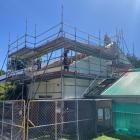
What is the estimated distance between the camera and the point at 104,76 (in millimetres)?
20156

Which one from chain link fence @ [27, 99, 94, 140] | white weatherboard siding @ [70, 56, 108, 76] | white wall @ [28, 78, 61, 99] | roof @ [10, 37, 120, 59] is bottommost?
chain link fence @ [27, 99, 94, 140]

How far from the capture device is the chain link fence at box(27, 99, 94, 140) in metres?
13.4

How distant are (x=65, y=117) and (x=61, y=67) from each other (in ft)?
11.1

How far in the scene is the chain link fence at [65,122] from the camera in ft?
44.0

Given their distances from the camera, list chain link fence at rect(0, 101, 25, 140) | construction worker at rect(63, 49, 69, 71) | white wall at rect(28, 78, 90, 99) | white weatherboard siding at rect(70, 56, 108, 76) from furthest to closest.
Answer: white weatherboard siding at rect(70, 56, 108, 76) < white wall at rect(28, 78, 90, 99) < construction worker at rect(63, 49, 69, 71) < chain link fence at rect(0, 101, 25, 140)

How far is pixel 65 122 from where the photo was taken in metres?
12.2

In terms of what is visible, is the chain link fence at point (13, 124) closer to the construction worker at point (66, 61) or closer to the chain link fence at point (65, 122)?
the chain link fence at point (65, 122)

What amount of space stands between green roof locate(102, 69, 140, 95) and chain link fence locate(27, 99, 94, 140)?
5.74 ft

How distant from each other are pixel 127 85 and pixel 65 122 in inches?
225

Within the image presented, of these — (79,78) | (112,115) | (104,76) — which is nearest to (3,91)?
(79,78)

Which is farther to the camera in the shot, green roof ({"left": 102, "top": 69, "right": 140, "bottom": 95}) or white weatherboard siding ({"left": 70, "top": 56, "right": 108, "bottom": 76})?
white weatherboard siding ({"left": 70, "top": 56, "right": 108, "bottom": 76})

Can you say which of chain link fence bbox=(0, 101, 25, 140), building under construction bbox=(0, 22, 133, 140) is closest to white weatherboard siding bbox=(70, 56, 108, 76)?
building under construction bbox=(0, 22, 133, 140)

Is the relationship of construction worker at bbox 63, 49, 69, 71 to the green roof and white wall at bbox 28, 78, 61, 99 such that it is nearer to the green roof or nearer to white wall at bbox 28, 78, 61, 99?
white wall at bbox 28, 78, 61, 99

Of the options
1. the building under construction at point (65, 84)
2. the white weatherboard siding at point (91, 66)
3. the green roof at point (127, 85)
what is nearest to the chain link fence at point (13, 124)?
the building under construction at point (65, 84)
